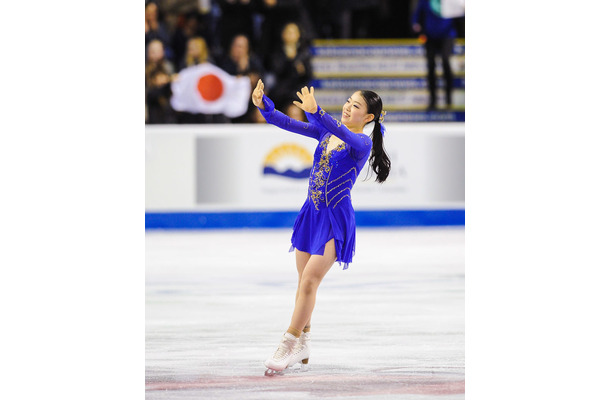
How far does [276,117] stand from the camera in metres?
3.51

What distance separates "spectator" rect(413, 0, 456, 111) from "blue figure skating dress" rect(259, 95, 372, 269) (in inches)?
266

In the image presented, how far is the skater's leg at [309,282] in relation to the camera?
138 inches

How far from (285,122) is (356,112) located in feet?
0.95

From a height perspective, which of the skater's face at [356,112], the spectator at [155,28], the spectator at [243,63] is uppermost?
the spectator at [155,28]

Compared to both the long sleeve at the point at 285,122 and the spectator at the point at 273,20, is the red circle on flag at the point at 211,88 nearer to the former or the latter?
the spectator at the point at 273,20

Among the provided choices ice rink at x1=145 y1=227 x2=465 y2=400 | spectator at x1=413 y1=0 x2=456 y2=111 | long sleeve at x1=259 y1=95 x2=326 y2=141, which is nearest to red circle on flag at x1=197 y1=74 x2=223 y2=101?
ice rink at x1=145 y1=227 x2=465 y2=400

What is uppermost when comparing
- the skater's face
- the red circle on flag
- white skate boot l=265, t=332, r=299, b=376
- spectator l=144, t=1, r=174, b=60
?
spectator l=144, t=1, r=174, b=60

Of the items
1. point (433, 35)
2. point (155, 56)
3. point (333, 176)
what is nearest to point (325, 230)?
point (333, 176)

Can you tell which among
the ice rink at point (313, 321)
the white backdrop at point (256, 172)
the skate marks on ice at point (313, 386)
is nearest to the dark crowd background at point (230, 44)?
the white backdrop at point (256, 172)

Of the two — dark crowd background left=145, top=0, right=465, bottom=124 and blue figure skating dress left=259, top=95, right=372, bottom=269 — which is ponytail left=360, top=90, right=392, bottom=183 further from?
dark crowd background left=145, top=0, right=465, bottom=124

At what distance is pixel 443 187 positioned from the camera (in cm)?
938

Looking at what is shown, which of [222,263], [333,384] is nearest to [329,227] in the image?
[333,384]

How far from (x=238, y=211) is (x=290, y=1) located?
2528 mm

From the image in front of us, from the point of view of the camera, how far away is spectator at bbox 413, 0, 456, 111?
401 inches
